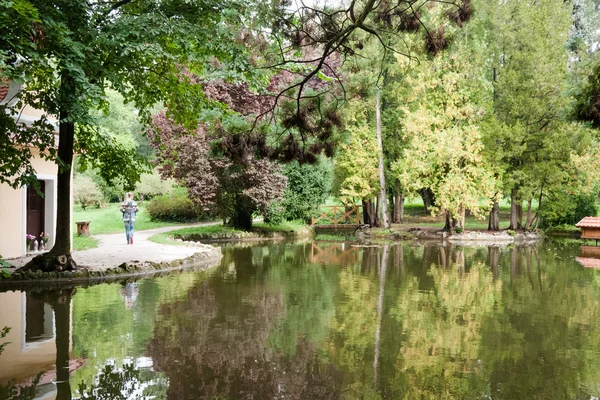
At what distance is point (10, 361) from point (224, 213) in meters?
19.7

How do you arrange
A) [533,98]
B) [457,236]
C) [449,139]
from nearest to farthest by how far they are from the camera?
[457,236] < [449,139] < [533,98]

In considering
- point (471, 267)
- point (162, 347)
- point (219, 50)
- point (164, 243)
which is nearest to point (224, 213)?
point (164, 243)

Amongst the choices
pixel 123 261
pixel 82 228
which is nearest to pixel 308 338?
pixel 123 261

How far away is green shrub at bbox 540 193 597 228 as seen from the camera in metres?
27.3

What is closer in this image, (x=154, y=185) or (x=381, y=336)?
(x=381, y=336)

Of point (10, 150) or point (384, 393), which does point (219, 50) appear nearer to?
point (10, 150)

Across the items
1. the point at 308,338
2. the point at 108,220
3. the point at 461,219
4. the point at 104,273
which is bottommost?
the point at 308,338

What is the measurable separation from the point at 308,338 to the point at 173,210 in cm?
2379

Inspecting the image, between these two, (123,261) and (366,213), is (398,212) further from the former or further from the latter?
(123,261)

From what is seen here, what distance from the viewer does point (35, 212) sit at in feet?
51.6

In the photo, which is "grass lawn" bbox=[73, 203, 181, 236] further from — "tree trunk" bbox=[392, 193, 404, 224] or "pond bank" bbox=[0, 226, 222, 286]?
"tree trunk" bbox=[392, 193, 404, 224]

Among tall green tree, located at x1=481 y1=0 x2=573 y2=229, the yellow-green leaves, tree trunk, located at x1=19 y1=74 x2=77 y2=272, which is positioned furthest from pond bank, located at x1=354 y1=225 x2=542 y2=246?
tree trunk, located at x1=19 y1=74 x2=77 y2=272

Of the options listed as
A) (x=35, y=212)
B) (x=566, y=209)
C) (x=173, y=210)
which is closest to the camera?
(x=35, y=212)

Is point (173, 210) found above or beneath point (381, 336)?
above
